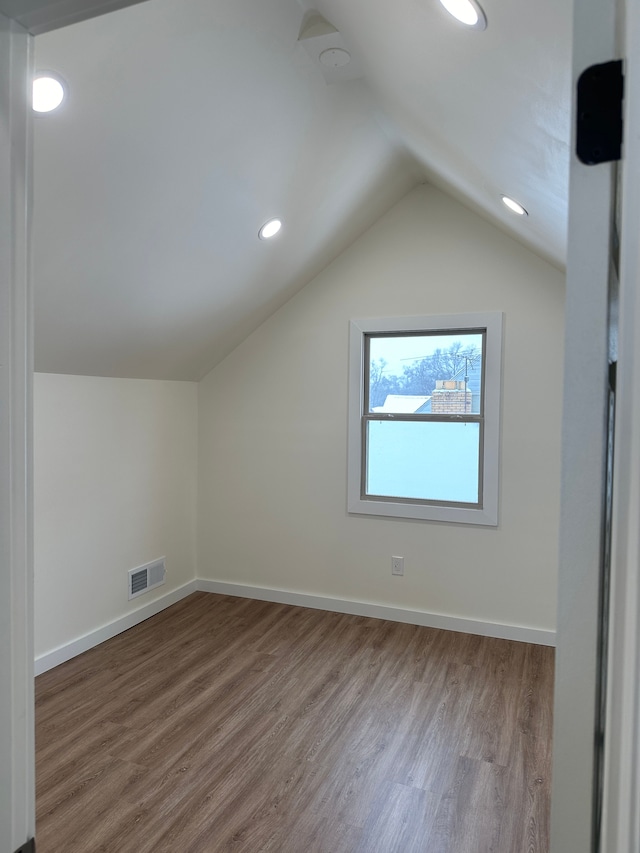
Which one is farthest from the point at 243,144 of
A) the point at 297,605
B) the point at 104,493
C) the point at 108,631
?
the point at 297,605

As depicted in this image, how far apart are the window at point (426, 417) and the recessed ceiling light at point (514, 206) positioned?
92 centimetres

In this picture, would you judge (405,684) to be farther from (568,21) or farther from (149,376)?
(568,21)

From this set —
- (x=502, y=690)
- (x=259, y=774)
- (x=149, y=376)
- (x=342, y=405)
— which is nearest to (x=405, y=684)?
(x=502, y=690)

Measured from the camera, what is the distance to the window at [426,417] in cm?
335

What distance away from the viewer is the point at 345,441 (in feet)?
12.1

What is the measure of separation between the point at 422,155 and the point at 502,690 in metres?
2.67

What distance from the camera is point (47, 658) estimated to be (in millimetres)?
2865

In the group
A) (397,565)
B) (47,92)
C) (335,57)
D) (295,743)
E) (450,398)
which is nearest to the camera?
(47,92)

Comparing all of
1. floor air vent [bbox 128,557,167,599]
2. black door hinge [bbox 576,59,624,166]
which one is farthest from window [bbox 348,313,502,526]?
black door hinge [bbox 576,59,624,166]

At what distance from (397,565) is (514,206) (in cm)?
223

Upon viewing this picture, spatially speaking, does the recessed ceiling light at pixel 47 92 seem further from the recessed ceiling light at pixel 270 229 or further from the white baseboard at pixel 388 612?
the white baseboard at pixel 388 612

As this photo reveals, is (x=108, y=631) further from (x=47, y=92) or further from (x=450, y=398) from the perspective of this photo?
(x=47, y=92)

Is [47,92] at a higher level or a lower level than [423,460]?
higher

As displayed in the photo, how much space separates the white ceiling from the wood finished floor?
168 cm
